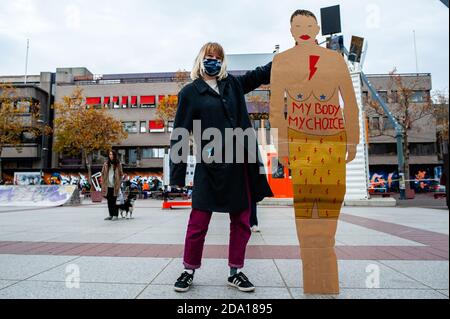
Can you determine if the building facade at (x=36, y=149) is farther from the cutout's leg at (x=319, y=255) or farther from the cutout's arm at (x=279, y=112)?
the cutout's leg at (x=319, y=255)

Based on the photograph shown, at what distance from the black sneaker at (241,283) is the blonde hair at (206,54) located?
152cm

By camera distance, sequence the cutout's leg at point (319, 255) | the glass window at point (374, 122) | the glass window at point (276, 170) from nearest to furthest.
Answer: the cutout's leg at point (319, 255) < the glass window at point (276, 170) < the glass window at point (374, 122)

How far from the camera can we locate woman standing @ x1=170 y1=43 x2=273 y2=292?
2.59m

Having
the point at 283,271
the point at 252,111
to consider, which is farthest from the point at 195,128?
the point at 252,111

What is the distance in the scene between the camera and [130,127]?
41656mm

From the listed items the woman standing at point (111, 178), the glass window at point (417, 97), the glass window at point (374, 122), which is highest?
the glass window at point (417, 97)

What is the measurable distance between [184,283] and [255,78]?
166 centimetres

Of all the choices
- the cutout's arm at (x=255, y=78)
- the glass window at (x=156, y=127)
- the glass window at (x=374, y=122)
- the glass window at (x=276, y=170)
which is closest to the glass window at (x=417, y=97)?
the glass window at (x=374, y=122)

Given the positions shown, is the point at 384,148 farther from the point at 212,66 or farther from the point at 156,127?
the point at 212,66


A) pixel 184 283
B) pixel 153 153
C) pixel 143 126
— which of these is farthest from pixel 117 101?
pixel 184 283

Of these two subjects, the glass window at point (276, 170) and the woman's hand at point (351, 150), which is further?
the glass window at point (276, 170)

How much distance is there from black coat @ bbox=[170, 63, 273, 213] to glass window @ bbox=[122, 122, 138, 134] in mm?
40018

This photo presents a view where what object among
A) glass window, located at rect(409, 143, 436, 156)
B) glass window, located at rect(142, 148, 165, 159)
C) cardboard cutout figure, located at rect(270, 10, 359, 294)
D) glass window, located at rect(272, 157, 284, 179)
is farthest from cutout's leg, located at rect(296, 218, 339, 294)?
glass window, located at rect(409, 143, 436, 156)

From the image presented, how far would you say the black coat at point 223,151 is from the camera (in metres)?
2.59
